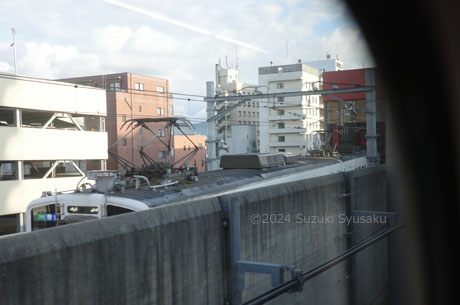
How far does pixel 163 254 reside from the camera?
4316 mm

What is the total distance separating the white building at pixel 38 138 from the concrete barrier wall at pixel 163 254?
16504 millimetres

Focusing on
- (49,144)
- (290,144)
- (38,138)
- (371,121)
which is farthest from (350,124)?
(290,144)

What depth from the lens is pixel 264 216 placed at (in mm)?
6109

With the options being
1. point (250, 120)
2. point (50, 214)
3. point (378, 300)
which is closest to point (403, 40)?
point (378, 300)

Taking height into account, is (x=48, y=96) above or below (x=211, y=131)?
above

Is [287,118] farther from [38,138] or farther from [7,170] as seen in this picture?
[38,138]

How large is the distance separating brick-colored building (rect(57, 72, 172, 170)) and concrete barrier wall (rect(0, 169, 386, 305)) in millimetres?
32032

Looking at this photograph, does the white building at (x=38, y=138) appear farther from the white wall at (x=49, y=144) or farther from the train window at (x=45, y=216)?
the train window at (x=45, y=216)

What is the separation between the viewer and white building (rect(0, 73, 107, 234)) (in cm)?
2144

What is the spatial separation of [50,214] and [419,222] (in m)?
6.84

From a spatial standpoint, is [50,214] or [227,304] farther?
[50,214]

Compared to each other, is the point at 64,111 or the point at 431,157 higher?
the point at 64,111

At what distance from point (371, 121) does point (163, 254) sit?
592 inches

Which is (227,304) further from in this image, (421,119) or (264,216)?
(421,119)
